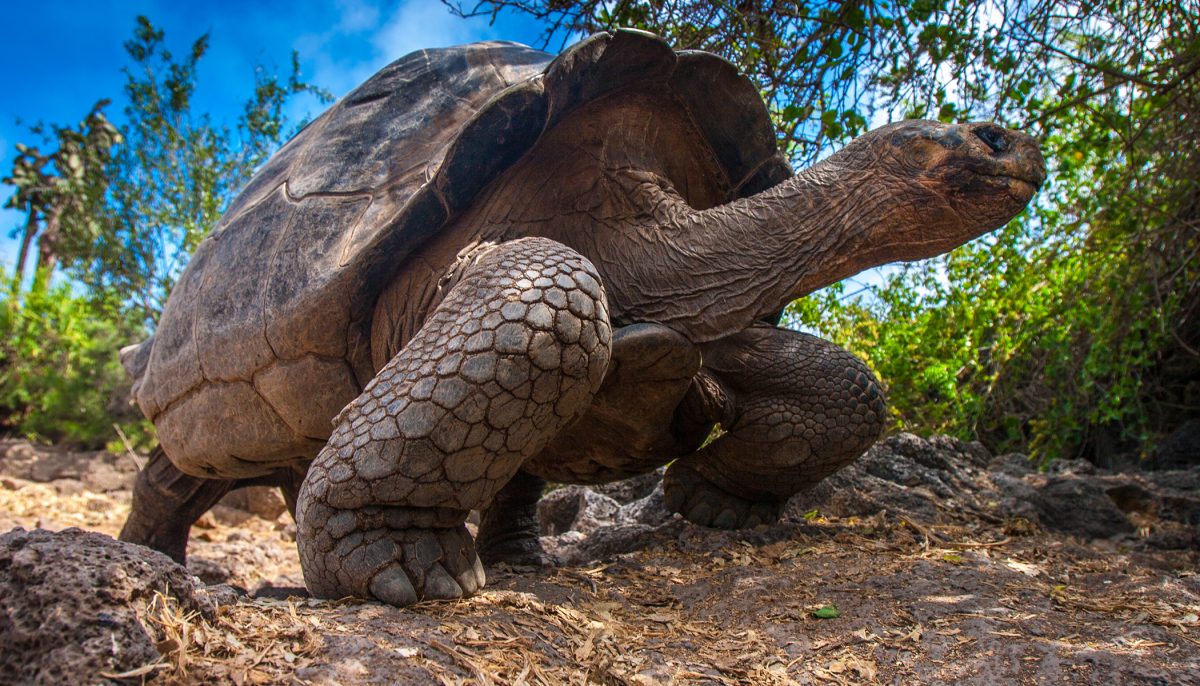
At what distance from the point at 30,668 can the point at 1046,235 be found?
649cm

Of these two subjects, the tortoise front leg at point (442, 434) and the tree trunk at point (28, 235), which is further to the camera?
the tree trunk at point (28, 235)

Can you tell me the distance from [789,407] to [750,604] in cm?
96

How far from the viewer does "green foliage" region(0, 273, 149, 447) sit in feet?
38.8

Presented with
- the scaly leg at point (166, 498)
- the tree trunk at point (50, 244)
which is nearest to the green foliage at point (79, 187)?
the tree trunk at point (50, 244)

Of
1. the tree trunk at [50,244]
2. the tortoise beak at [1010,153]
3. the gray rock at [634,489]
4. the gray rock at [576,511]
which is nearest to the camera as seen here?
the tortoise beak at [1010,153]

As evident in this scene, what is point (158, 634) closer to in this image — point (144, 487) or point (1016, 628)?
point (1016, 628)

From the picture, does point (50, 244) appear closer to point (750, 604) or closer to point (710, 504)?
point (710, 504)

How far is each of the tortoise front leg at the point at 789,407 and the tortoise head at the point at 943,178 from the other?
0.65 meters

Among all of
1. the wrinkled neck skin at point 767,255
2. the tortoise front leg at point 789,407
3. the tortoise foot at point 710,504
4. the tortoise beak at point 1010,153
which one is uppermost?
the tortoise beak at point 1010,153

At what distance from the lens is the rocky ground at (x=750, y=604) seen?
144 cm

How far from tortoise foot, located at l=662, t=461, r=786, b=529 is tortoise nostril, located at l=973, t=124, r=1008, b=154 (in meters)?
1.67

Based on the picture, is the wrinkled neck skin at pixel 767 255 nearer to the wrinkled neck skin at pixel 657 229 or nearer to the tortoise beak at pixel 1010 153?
the wrinkled neck skin at pixel 657 229

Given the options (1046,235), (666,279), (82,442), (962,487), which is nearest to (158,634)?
(666,279)

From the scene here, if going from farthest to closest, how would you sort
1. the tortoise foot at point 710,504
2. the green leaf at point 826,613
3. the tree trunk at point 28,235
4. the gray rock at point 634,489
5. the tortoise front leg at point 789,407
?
the tree trunk at point 28,235 < the gray rock at point 634,489 < the tortoise foot at point 710,504 < the tortoise front leg at point 789,407 < the green leaf at point 826,613
